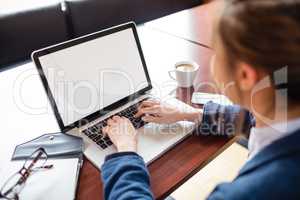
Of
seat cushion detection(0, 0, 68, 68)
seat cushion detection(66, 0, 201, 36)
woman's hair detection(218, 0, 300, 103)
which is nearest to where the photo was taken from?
woman's hair detection(218, 0, 300, 103)

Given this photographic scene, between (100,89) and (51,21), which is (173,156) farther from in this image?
(51,21)

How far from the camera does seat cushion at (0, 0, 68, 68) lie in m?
1.55

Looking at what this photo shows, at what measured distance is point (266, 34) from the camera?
1.69 feet

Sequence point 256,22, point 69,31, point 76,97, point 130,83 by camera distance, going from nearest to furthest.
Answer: point 256,22 < point 76,97 < point 130,83 < point 69,31

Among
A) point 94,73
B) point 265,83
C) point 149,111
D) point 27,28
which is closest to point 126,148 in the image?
point 149,111

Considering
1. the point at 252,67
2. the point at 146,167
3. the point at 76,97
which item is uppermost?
the point at 252,67

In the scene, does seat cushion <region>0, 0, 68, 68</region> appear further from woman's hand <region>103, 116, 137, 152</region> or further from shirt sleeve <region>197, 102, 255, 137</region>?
shirt sleeve <region>197, 102, 255, 137</region>

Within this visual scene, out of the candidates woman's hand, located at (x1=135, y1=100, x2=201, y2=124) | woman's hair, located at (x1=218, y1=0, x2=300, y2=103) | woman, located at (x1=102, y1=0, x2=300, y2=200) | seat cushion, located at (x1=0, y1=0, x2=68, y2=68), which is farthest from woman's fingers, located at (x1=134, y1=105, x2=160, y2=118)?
seat cushion, located at (x1=0, y1=0, x2=68, y2=68)

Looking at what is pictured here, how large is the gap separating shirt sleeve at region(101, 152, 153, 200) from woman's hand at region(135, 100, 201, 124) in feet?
0.59

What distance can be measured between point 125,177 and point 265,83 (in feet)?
1.25

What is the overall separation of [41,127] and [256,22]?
700 mm

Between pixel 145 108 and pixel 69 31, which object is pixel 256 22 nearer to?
pixel 145 108

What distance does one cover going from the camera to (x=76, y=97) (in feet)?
3.07

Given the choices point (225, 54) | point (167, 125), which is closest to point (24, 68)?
point (167, 125)
